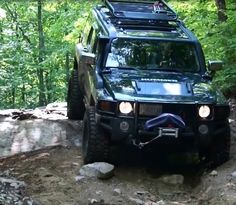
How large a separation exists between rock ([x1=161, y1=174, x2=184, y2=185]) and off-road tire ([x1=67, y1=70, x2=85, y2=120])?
147 inches

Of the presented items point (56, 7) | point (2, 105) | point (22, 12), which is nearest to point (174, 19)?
point (56, 7)

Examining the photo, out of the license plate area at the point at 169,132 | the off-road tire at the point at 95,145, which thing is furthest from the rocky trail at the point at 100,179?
the license plate area at the point at 169,132

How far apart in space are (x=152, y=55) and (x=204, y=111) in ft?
4.85

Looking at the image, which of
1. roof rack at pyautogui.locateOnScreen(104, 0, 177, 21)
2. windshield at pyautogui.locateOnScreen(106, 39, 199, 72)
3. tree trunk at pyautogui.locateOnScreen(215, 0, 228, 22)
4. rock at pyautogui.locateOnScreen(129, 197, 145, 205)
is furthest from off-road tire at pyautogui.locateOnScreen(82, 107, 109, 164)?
tree trunk at pyautogui.locateOnScreen(215, 0, 228, 22)

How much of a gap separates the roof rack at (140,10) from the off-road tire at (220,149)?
242 cm

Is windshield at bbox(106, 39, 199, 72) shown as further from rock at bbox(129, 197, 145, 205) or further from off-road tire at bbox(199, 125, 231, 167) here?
rock at bbox(129, 197, 145, 205)

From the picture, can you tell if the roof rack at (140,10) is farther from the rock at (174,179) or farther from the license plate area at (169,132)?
the rock at (174,179)

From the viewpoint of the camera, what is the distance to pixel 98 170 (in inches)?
245

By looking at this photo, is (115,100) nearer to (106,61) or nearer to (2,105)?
(106,61)

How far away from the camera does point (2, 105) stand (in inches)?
1100

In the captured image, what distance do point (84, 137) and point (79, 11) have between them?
43.0 ft

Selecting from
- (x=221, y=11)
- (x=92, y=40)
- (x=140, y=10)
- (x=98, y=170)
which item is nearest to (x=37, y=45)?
(x=221, y=11)

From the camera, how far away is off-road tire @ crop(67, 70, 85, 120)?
9758 millimetres

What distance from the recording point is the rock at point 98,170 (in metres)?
6.18
